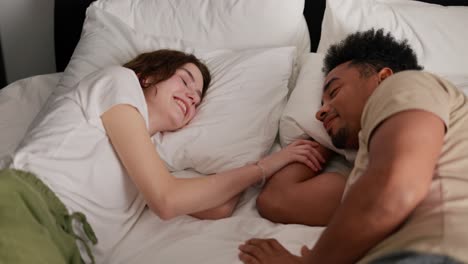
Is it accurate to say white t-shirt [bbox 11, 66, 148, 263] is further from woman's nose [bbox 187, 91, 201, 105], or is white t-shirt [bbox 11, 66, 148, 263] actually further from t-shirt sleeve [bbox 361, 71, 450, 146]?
t-shirt sleeve [bbox 361, 71, 450, 146]

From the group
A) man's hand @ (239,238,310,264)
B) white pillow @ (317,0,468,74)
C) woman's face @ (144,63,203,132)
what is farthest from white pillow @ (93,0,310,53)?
man's hand @ (239,238,310,264)

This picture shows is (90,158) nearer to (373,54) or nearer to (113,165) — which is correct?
(113,165)

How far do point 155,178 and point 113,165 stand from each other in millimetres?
134

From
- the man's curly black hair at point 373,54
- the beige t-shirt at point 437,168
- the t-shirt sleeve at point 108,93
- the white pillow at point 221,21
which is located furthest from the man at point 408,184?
the white pillow at point 221,21

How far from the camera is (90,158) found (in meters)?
1.26

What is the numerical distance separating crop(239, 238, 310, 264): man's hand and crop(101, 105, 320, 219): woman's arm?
0.55 feet

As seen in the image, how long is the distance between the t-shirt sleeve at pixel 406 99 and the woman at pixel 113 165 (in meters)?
0.44

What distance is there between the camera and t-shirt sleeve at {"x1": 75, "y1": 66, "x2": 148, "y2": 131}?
1275 mm

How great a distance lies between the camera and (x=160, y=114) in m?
1.42

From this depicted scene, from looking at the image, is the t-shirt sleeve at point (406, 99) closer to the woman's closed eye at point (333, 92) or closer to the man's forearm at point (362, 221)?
the man's forearm at point (362, 221)

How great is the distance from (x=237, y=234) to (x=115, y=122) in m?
0.40

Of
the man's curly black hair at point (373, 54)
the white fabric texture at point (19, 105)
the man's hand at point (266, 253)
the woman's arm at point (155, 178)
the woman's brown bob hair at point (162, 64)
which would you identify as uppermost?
the man's curly black hair at point (373, 54)

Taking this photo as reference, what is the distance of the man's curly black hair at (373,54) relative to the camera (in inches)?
52.9

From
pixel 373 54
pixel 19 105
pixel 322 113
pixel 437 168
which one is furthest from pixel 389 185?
pixel 19 105
